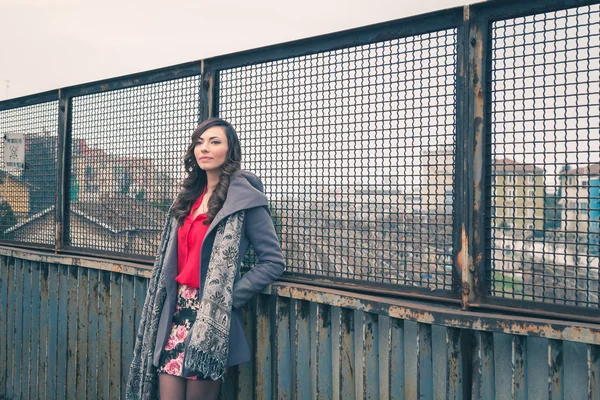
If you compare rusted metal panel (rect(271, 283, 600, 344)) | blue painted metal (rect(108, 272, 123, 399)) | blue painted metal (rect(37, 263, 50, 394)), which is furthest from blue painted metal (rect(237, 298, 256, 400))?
blue painted metal (rect(37, 263, 50, 394))

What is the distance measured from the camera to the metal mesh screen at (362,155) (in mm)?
2510

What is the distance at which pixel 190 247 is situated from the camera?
301 cm

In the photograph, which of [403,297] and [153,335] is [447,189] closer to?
[403,297]

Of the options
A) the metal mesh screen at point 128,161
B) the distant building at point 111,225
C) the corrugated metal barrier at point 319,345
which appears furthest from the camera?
the distant building at point 111,225

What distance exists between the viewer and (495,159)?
7.68 ft

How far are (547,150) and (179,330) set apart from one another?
6.77ft

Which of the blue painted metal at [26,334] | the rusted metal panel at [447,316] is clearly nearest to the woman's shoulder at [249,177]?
the rusted metal panel at [447,316]

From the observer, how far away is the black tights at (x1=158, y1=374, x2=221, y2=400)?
2859 mm

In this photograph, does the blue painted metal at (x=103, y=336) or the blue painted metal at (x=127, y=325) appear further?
the blue painted metal at (x=103, y=336)

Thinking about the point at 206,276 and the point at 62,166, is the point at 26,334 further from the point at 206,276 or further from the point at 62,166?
the point at 206,276

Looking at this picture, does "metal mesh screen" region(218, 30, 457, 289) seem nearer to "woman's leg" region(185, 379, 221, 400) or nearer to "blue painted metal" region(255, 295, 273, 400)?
"blue painted metal" region(255, 295, 273, 400)

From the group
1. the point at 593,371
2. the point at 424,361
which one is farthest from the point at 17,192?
the point at 593,371

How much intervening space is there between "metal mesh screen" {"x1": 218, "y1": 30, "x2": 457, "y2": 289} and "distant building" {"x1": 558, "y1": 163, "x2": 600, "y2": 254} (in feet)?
1.65

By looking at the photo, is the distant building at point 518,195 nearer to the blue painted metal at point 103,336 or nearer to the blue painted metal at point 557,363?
the blue painted metal at point 557,363
